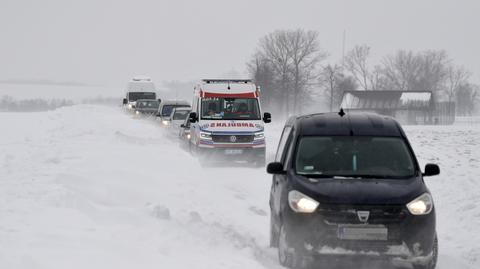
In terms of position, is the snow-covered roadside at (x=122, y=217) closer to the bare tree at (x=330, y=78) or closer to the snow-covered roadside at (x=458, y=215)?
the snow-covered roadside at (x=458, y=215)

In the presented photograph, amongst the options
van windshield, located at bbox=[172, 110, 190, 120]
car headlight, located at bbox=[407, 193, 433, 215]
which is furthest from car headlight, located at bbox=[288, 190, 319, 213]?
van windshield, located at bbox=[172, 110, 190, 120]

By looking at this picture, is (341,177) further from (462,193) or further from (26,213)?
(462,193)

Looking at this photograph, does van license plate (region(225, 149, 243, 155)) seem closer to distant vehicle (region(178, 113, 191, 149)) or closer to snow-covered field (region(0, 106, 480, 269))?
distant vehicle (region(178, 113, 191, 149))

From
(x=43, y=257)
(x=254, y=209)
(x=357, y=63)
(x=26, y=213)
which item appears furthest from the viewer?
(x=357, y=63)

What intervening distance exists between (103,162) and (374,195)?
26.4ft

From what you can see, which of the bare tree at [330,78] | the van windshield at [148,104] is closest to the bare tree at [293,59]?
the bare tree at [330,78]

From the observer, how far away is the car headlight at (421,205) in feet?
22.1

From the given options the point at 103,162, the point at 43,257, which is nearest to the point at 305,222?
the point at 43,257

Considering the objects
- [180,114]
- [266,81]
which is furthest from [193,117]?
[266,81]

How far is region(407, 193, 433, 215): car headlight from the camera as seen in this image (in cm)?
674

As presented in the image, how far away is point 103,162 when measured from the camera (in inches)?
533

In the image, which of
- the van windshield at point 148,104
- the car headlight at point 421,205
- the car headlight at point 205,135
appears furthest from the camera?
the van windshield at point 148,104

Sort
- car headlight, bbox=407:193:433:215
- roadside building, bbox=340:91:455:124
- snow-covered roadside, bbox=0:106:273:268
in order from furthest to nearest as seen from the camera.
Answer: roadside building, bbox=340:91:455:124 < car headlight, bbox=407:193:433:215 < snow-covered roadside, bbox=0:106:273:268

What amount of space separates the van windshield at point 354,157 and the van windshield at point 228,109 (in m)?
12.5
